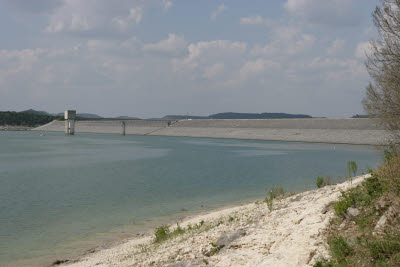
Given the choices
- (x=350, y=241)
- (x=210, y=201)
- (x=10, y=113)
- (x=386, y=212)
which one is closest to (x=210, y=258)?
(x=350, y=241)

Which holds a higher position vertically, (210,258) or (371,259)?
(371,259)

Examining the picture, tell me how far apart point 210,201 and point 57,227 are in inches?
324

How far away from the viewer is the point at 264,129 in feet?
321

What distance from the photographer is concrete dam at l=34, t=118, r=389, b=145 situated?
77.1 m

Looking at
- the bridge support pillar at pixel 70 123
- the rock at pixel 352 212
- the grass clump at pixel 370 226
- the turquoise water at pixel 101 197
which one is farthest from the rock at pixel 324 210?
the bridge support pillar at pixel 70 123

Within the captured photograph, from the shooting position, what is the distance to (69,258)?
36.3 ft

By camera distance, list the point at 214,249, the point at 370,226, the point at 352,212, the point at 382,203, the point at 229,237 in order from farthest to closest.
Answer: the point at 229,237 < the point at 214,249 < the point at 352,212 < the point at 382,203 < the point at 370,226

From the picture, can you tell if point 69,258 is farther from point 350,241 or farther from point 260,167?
point 260,167

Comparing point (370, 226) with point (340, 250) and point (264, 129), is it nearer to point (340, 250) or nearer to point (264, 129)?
point (340, 250)

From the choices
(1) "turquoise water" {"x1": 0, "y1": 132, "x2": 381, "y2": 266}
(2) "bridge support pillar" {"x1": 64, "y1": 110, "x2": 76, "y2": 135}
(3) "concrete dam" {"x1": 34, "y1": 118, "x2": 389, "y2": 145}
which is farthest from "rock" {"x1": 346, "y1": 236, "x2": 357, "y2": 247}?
(2) "bridge support pillar" {"x1": 64, "y1": 110, "x2": 76, "y2": 135}

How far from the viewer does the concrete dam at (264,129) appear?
253 ft

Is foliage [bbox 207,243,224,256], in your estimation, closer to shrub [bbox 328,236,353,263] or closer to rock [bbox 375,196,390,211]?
shrub [bbox 328,236,353,263]

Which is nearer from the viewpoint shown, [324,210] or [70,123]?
[324,210]

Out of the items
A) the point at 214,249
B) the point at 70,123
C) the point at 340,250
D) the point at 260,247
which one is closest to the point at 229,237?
the point at 214,249
